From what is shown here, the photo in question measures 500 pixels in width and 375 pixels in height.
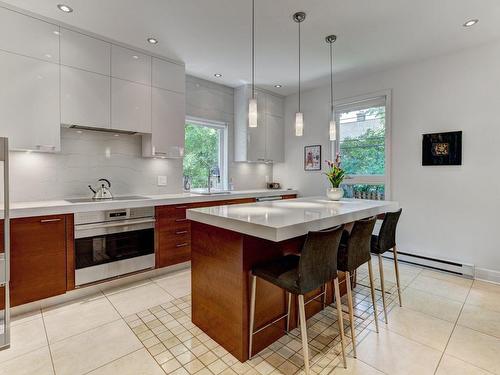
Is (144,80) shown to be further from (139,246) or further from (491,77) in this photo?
(491,77)

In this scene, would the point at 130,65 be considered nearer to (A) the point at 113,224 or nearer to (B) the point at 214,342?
(A) the point at 113,224

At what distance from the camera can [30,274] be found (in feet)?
7.77

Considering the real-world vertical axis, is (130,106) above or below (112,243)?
above

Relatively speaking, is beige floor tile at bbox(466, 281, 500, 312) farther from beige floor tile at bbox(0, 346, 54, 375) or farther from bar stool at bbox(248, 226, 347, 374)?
beige floor tile at bbox(0, 346, 54, 375)

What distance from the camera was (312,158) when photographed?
195 inches

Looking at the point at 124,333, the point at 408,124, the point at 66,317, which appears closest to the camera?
the point at 124,333

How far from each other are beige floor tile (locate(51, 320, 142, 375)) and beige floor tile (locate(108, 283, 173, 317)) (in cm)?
29

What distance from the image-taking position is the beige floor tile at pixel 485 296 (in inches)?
102

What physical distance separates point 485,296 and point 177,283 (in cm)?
331

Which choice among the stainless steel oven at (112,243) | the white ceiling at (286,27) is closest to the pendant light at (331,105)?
the white ceiling at (286,27)

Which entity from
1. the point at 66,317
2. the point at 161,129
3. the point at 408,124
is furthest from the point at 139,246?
the point at 408,124

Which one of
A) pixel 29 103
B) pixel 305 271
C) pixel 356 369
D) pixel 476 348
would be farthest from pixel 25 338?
pixel 476 348

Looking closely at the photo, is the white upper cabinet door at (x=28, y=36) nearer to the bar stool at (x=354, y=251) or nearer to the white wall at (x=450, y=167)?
the bar stool at (x=354, y=251)

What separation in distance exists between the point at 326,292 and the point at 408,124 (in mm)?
2728
